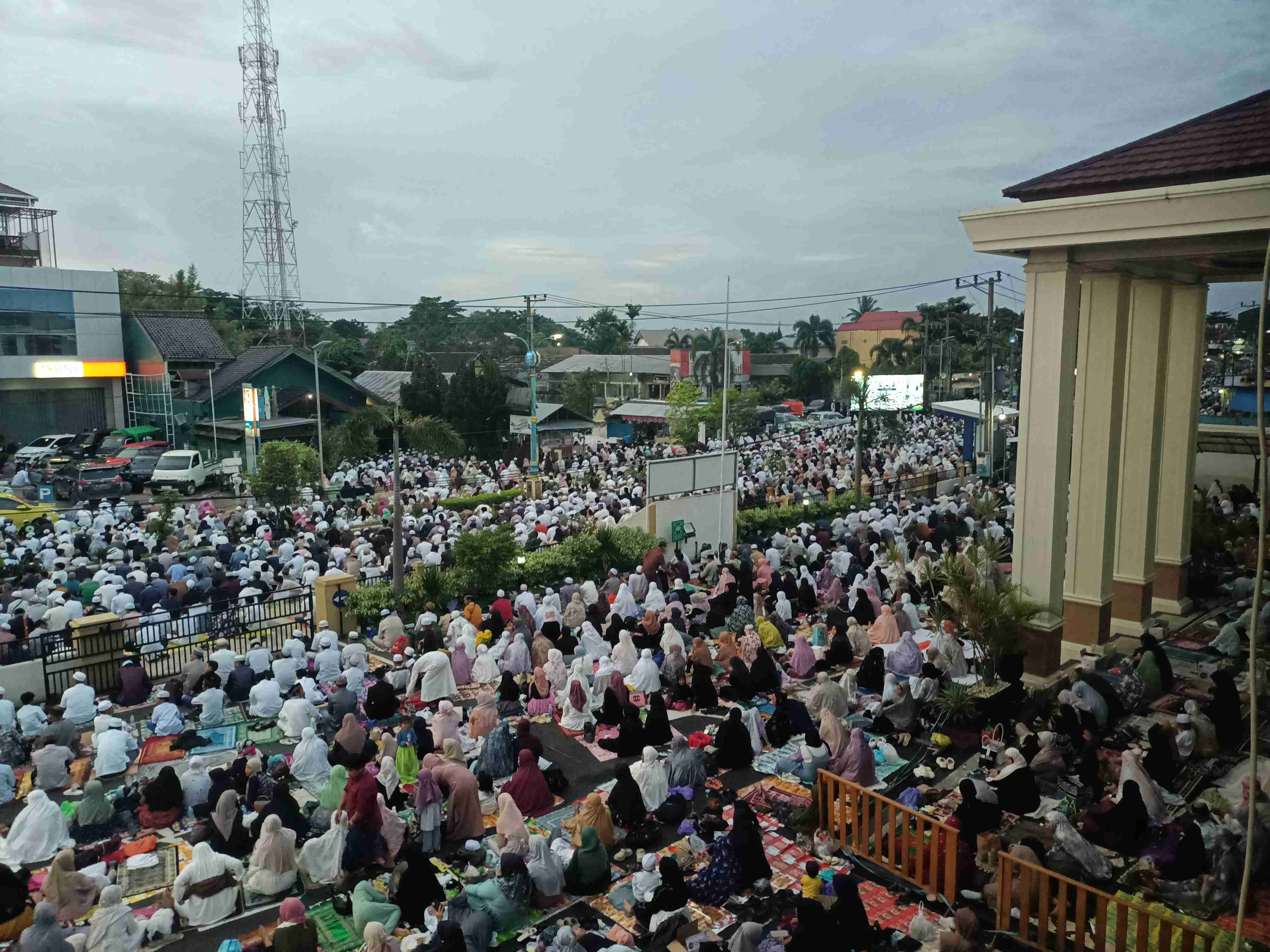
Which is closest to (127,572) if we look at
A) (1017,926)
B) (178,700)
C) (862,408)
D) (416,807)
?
(178,700)

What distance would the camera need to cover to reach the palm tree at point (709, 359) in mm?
50031

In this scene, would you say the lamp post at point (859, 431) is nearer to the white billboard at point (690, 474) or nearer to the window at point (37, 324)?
the white billboard at point (690, 474)

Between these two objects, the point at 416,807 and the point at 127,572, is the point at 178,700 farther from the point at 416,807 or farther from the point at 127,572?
the point at 127,572

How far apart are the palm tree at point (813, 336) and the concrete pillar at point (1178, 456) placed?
2499 inches

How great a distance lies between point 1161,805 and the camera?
25.0 feet

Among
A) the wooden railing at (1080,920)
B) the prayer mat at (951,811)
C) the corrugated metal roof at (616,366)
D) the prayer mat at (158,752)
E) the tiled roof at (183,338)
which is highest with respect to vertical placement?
the tiled roof at (183,338)

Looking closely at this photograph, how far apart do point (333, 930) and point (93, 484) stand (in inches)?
898

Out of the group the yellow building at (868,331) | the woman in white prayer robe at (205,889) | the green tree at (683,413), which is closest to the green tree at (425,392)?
the green tree at (683,413)

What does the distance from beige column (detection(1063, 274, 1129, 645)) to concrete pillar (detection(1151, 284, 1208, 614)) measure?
7.59 feet

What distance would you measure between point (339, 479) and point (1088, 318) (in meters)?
22.4

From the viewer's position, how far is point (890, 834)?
7266 millimetres

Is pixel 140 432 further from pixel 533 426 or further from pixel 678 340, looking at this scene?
pixel 678 340

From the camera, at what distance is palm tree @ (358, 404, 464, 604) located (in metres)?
14.2

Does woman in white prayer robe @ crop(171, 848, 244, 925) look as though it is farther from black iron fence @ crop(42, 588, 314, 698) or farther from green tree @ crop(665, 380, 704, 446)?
green tree @ crop(665, 380, 704, 446)
